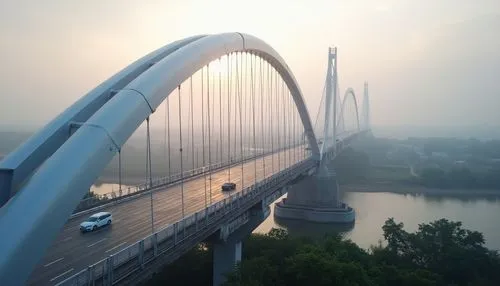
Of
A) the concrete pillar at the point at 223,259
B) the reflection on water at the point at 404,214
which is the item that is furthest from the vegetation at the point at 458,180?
the concrete pillar at the point at 223,259

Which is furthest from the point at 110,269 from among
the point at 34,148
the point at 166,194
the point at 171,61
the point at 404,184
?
the point at 404,184

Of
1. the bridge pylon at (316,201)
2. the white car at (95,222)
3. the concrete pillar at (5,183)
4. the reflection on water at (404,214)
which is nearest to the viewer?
the concrete pillar at (5,183)

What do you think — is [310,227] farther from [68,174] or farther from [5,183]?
[68,174]

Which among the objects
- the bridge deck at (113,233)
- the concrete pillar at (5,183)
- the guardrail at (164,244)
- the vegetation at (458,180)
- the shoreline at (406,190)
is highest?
the concrete pillar at (5,183)

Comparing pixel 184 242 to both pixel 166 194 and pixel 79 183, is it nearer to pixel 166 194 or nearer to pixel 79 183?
pixel 79 183

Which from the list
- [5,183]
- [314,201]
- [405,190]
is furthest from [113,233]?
[405,190]

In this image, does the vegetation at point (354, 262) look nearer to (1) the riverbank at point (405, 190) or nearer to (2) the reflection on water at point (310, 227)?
(2) the reflection on water at point (310, 227)

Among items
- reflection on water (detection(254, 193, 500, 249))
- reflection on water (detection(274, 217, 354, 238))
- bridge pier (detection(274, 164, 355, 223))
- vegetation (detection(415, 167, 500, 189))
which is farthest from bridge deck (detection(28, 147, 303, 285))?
vegetation (detection(415, 167, 500, 189))
